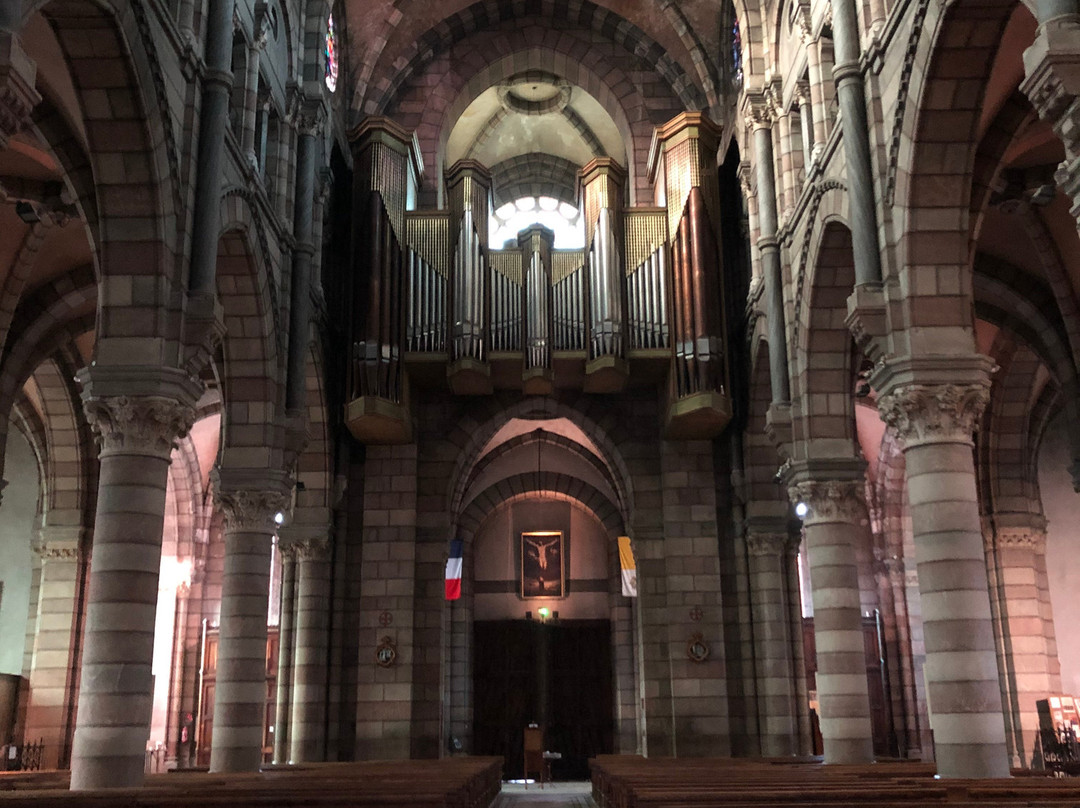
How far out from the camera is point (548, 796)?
22172 mm

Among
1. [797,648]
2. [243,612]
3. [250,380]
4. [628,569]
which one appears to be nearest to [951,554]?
[243,612]

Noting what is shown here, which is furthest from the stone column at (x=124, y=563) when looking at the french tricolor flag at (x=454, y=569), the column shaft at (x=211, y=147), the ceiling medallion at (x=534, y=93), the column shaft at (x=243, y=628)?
the ceiling medallion at (x=534, y=93)

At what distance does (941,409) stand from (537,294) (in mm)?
11436

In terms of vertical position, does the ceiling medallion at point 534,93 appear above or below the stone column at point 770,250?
above

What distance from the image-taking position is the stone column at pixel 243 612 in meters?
15.8

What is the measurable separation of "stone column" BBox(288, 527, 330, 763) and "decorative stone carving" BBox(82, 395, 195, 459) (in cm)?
1007

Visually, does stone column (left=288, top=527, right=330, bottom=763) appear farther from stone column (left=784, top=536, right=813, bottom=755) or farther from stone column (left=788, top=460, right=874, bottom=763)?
stone column (left=788, top=460, right=874, bottom=763)

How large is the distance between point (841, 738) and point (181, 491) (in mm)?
20161

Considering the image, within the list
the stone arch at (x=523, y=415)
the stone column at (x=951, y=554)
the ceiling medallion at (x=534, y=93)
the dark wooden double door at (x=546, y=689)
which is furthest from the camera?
the dark wooden double door at (x=546, y=689)

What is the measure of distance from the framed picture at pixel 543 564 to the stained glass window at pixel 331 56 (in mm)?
16249

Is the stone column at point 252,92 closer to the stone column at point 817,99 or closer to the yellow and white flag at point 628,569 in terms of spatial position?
the stone column at point 817,99

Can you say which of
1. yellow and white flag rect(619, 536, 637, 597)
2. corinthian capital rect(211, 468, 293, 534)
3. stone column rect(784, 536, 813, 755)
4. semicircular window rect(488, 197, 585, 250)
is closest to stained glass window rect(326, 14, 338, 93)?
corinthian capital rect(211, 468, 293, 534)

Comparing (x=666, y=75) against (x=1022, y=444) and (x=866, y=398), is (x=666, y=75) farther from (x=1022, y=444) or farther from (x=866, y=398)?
(x=1022, y=444)

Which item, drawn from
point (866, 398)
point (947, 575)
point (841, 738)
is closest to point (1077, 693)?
point (866, 398)
